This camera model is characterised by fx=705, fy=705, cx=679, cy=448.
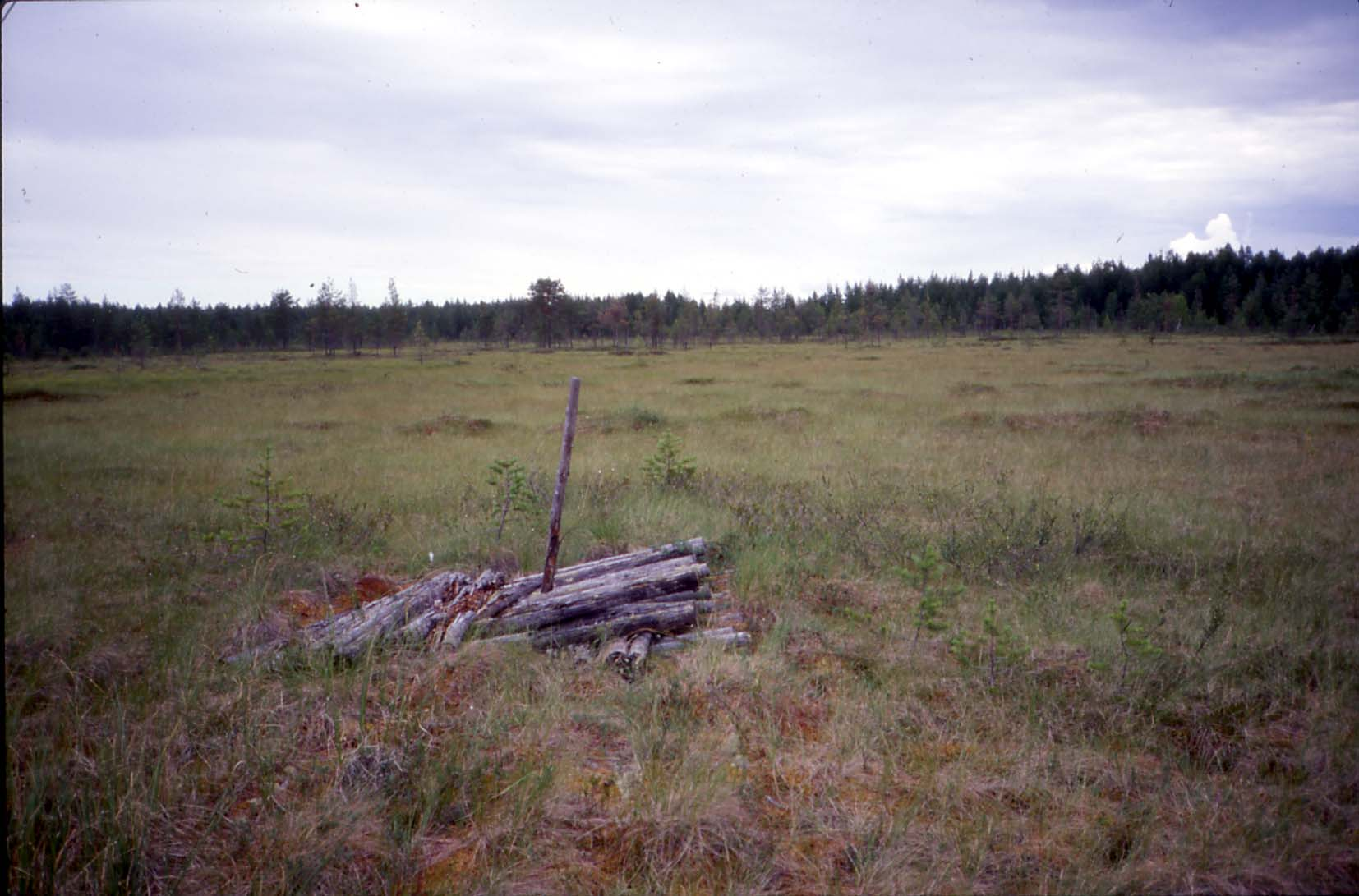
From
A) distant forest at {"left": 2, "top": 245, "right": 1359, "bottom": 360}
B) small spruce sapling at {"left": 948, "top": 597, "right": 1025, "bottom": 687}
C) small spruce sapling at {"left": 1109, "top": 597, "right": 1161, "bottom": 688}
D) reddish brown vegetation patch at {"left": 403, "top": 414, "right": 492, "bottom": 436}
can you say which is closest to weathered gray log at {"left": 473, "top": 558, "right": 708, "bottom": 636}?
small spruce sapling at {"left": 948, "top": 597, "right": 1025, "bottom": 687}

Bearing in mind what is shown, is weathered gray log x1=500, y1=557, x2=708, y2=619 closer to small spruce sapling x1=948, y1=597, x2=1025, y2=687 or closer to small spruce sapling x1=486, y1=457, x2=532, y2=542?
small spruce sapling x1=486, y1=457, x2=532, y2=542

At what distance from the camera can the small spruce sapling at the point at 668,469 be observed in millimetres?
10039

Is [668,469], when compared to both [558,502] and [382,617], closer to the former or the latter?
[558,502]

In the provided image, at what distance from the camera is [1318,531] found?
7.79m

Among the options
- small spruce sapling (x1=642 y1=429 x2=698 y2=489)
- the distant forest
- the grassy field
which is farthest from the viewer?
the distant forest

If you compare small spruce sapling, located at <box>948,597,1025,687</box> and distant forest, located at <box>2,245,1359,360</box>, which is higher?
distant forest, located at <box>2,245,1359,360</box>

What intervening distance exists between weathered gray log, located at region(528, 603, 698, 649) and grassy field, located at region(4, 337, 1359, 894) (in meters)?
0.27

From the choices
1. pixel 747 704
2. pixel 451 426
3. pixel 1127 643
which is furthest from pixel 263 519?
pixel 451 426

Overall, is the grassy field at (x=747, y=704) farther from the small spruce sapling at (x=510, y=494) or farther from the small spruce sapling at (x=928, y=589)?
the small spruce sapling at (x=510, y=494)

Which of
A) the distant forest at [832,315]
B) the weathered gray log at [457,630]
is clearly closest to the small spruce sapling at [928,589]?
the weathered gray log at [457,630]

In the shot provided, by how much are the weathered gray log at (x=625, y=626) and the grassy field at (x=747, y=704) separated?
27 centimetres

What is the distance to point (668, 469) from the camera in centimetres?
1021

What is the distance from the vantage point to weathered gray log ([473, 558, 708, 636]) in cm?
525

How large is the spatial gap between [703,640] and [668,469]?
5248mm
